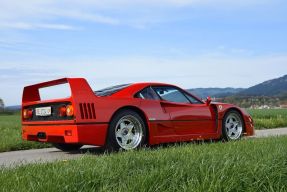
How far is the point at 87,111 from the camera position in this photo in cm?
682

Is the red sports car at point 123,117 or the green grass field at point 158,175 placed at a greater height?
the red sports car at point 123,117

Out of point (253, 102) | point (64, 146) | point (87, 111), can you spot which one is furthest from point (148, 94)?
point (253, 102)

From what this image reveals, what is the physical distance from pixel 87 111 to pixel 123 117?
0.59 meters

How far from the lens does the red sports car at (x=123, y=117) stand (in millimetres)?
6832

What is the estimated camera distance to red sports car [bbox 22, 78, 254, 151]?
6.83 m

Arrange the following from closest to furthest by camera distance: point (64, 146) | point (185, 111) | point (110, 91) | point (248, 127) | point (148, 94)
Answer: point (110, 91)
point (148, 94)
point (185, 111)
point (64, 146)
point (248, 127)

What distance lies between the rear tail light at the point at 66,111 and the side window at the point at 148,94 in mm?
1184

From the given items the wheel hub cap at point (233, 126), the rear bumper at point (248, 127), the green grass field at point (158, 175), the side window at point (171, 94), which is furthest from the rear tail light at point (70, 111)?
the rear bumper at point (248, 127)

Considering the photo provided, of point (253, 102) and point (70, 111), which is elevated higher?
point (70, 111)

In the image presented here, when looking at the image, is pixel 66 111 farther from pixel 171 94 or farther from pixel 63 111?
pixel 171 94

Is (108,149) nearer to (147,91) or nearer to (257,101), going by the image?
(147,91)

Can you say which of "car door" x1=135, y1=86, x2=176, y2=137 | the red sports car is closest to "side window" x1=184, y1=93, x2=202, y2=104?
the red sports car

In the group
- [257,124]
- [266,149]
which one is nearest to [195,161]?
[266,149]

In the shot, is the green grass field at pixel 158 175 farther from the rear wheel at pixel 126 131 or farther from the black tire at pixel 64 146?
the black tire at pixel 64 146
